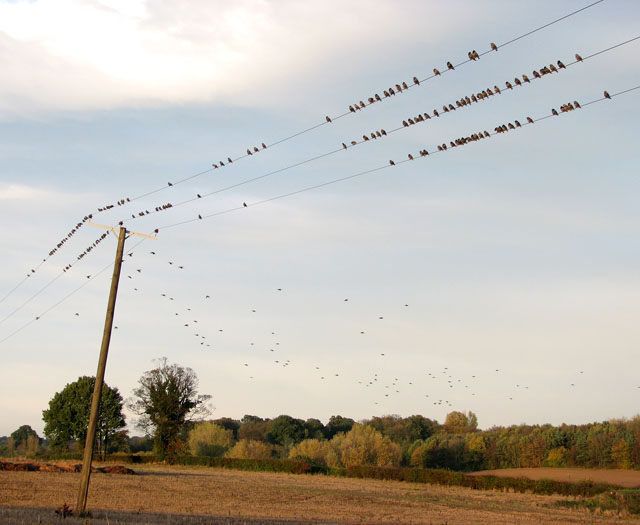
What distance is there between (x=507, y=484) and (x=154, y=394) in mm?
49211

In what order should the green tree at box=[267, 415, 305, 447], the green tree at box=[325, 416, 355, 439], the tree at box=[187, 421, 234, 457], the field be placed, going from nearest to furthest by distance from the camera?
the field → the tree at box=[187, 421, 234, 457] → the green tree at box=[267, 415, 305, 447] → the green tree at box=[325, 416, 355, 439]

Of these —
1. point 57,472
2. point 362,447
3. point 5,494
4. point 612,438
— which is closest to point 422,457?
point 362,447

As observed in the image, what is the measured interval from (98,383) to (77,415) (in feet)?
271

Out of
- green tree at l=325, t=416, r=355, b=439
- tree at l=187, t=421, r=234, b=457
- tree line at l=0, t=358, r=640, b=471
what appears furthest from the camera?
green tree at l=325, t=416, r=355, b=439

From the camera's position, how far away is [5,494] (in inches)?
1394

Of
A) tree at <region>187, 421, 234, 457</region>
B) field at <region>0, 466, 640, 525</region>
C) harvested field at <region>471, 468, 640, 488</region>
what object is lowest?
harvested field at <region>471, 468, 640, 488</region>

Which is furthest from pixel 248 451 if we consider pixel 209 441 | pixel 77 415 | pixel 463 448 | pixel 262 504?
pixel 262 504

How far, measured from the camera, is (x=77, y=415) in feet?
336

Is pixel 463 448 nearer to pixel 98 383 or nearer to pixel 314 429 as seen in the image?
pixel 314 429

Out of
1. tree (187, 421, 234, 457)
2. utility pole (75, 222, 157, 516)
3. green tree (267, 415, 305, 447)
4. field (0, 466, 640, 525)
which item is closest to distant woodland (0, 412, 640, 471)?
tree (187, 421, 234, 457)

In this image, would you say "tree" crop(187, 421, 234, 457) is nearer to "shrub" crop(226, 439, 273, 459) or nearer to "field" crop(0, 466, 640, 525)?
"shrub" crop(226, 439, 273, 459)

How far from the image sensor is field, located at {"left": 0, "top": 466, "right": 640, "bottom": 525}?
28.8 meters

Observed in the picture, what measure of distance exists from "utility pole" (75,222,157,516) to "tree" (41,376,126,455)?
78911 millimetres

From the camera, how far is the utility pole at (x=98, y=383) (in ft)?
84.6
